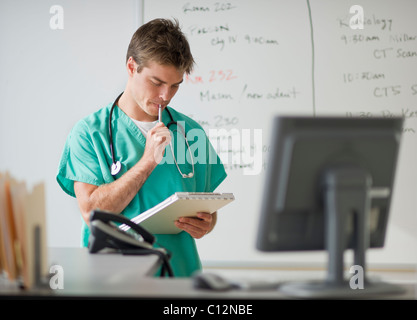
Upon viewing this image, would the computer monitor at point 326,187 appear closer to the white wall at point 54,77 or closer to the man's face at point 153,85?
the man's face at point 153,85

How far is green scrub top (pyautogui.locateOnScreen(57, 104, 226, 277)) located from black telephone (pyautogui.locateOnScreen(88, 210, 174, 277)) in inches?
8.7

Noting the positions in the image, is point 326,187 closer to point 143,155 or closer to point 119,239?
point 119,239

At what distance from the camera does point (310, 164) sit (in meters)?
0.83

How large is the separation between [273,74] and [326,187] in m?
1.56

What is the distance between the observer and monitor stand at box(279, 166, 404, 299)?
808 mm

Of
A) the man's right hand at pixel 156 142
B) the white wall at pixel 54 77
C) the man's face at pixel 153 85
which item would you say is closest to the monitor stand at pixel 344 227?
the man's right hand at pixel 156 142

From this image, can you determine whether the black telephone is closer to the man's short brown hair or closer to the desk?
the desk

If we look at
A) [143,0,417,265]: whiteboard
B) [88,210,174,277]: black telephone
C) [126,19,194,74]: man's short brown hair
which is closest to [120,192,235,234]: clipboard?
[88,210,174,277]: black telephone

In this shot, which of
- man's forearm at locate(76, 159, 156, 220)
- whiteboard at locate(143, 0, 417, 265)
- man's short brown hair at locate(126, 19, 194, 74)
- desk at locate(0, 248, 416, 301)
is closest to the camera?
desk at locate(0, 248, 416, 301)

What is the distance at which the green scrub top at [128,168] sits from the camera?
4.96ft

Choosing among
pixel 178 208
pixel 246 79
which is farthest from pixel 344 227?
pixel 246 79

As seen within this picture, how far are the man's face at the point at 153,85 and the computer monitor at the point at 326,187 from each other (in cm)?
83
